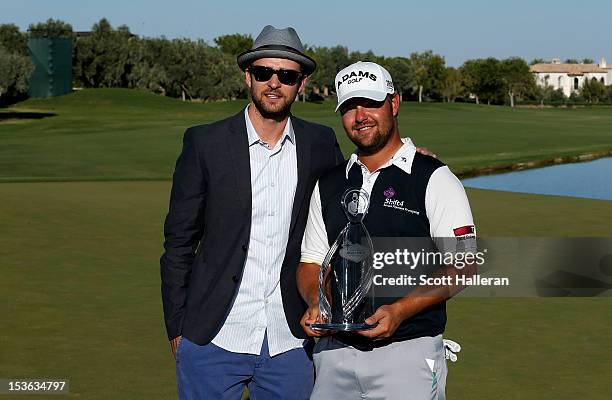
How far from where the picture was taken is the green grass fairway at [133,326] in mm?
6887

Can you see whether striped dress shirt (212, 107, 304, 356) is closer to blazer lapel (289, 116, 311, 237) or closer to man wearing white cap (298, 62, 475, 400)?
blazer lapel (289, 116, 311, 237)

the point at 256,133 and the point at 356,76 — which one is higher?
the point at 356,76

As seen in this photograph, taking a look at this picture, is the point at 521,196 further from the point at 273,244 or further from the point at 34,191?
the point at 273,244

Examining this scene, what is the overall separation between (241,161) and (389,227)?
880mm

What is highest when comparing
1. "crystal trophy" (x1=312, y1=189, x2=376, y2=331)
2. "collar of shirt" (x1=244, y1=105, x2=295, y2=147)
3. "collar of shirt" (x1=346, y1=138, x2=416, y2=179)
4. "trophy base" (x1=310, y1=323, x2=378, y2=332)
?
"collar of shirt" (x1=244, y1=105, x2=295, y2=147)

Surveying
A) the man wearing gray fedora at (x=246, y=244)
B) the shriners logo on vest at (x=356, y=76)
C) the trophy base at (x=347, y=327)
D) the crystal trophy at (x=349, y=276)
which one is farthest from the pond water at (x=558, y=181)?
the trophy base at (x=347, y=327)

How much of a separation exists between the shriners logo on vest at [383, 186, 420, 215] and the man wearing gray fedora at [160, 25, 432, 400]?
2.09ft

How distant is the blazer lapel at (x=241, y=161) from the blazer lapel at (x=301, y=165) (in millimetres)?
200

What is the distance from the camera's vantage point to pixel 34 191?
19609 mm

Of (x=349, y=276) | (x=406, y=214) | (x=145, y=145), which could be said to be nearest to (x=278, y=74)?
(x=406, y=214)

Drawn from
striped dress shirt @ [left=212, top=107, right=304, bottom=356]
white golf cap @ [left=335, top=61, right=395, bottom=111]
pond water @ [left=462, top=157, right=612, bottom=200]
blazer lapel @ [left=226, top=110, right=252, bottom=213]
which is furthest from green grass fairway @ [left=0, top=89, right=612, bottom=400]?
pond water @ [left=462, top=157, right=612, bottom=200]

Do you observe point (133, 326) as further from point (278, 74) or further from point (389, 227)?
point (389, 227)

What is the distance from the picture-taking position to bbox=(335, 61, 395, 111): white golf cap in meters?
4.13

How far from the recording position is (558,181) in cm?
2881
